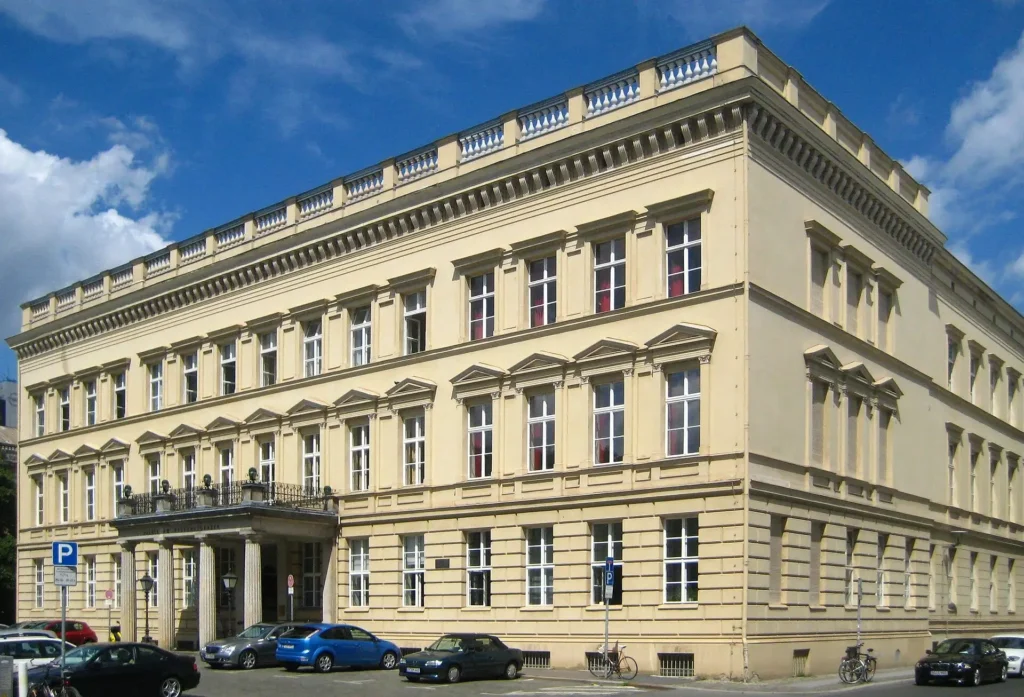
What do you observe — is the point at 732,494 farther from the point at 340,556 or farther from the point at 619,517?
the point at 340,556

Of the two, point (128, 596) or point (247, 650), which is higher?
point (247, 650)

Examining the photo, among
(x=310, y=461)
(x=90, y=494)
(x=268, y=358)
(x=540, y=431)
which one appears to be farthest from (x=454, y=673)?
(x=90, y=494)

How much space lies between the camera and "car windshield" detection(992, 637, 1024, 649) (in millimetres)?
39781

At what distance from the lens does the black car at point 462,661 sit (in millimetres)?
33406

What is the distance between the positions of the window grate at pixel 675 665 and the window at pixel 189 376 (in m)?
26.8

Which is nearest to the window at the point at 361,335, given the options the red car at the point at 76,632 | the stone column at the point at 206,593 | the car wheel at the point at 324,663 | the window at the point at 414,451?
the window at the point at 414,451

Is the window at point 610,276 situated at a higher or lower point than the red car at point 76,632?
higher

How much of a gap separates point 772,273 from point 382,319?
15108 mm

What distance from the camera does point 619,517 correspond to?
35.6m

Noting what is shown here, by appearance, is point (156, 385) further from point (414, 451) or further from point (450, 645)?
point (450, 645)

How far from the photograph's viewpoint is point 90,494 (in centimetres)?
5947

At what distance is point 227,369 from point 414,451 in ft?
40.8

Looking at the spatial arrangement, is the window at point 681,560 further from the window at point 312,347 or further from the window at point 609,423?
the window at point 312,347

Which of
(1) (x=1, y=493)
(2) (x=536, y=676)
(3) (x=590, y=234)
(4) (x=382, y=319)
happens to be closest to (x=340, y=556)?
(4) (x=382, y=319)
